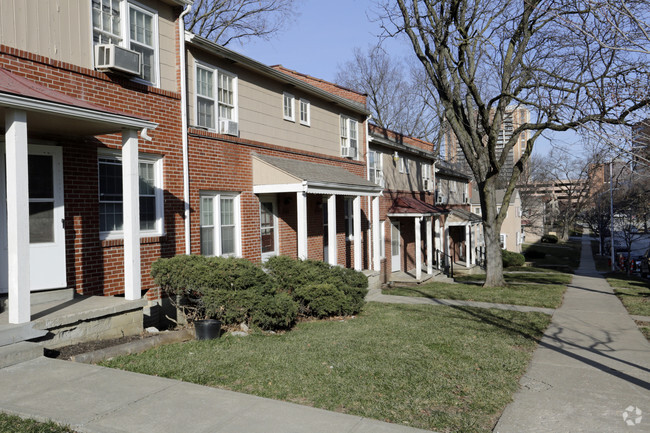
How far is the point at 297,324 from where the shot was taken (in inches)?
367

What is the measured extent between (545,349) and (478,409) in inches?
135

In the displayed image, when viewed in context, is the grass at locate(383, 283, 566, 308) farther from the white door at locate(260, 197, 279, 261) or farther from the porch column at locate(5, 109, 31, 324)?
the porch column at locate(5, 109, 31, 324)

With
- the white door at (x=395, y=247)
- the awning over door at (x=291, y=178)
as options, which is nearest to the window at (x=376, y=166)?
the white door at (x=395, y=247)

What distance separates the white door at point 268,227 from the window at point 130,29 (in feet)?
14.5

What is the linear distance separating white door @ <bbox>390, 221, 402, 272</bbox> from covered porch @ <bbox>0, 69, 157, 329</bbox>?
14766 millimetres

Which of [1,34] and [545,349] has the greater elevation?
[1,34]

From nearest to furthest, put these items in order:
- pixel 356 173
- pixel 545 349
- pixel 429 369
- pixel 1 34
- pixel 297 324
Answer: pixel 429 369 → pixel 1 34 → pixel 545 349 → pixel 297 324 → pixel 356 173

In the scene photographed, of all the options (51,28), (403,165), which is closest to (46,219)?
(51,28)

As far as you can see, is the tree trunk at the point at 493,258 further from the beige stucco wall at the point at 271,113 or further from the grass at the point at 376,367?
the grass at the point at 376,367

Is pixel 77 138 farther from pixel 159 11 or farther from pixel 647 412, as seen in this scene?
pixel 647 412

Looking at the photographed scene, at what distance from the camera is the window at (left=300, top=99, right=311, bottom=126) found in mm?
14781

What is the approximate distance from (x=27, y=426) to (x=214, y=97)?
8.45 m

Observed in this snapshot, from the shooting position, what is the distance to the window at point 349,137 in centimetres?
1711

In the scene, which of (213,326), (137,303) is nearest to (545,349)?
(213,326)
